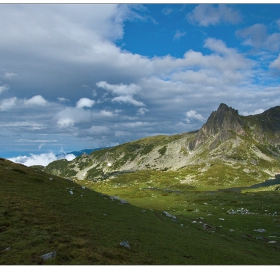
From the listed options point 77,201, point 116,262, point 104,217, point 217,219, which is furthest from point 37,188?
point 217,219

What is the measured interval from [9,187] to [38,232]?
1895 cm

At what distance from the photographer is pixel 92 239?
2697 centimetres

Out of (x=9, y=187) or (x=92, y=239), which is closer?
(x=92, y=239)

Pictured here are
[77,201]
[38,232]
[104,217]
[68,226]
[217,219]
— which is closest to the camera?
[38,232]

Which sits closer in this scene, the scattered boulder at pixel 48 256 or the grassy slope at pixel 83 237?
the scattered boulder at pixel 48 256

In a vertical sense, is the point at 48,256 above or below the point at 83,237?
above

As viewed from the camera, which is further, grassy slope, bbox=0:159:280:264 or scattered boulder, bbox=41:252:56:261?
grassy slope, bbox=0:159:280:264

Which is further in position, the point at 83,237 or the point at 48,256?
the point at 83,237

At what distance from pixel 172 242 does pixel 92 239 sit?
1094 cm

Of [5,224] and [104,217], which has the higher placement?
[5,224]

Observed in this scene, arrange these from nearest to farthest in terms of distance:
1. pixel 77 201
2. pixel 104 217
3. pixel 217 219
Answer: pixel 104 217, pixel 77 201, pixel 217 219

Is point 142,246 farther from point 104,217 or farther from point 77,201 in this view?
point 77,201

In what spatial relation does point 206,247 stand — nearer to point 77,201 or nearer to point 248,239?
point 248,239
